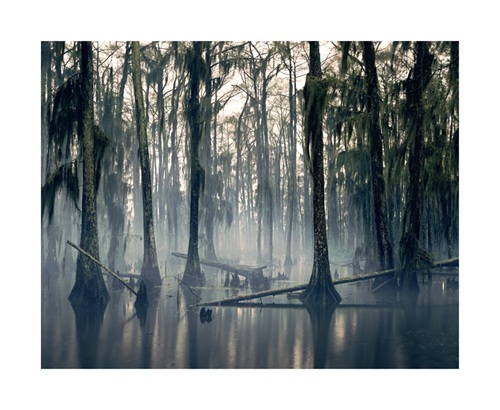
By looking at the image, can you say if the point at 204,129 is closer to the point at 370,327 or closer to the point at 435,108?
the point at 435,108

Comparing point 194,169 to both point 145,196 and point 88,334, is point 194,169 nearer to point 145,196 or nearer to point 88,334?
point 145,196

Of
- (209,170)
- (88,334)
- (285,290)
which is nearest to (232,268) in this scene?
(209,170)

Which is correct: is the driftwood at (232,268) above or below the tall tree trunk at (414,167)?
below

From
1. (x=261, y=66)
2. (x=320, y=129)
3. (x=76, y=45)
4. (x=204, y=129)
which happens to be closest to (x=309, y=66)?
(x=320, y=129)

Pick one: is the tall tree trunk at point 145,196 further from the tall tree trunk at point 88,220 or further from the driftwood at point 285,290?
the driftwood at point 285,290

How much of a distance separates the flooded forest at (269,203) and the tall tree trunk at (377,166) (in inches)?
1.1

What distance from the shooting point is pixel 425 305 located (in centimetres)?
823

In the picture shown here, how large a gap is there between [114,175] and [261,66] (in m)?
4.32

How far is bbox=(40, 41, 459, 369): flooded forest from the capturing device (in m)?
7.08

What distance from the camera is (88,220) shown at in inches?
351

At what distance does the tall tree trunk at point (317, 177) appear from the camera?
8.56 metres

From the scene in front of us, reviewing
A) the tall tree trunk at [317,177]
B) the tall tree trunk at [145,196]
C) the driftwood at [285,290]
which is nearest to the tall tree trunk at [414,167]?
the driftwood at [285,290]

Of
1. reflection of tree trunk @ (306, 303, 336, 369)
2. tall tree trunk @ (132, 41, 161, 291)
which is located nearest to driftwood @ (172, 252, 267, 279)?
tall tree trunk @ (132, 41, 161, 291)

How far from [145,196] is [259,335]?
14.9 ft
